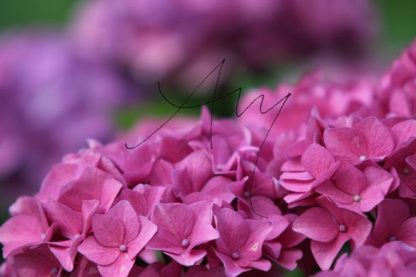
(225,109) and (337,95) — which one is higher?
(337,95)

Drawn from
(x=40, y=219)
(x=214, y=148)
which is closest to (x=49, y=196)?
(x=40, y=219)

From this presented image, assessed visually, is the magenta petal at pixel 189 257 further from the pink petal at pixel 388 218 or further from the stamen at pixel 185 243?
the pink petal at pixel 388 218

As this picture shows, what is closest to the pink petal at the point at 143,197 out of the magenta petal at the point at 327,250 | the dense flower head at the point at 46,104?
the magenta petal at the point at 327,250

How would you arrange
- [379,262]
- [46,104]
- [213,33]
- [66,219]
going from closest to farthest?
[379,262]
[66,219]
[213,33]
[46,104]

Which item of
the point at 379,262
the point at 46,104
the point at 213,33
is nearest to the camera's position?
the point at 379,262

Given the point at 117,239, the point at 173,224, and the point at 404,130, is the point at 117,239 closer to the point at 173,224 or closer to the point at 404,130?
the point at 173,224

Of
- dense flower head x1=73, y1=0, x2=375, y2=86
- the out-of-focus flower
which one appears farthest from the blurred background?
the out-of-focus flower

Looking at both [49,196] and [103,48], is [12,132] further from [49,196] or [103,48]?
[49,196]

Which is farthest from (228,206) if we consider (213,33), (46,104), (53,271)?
(46,104)
